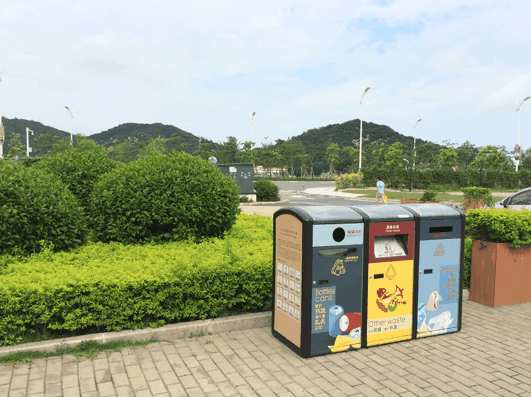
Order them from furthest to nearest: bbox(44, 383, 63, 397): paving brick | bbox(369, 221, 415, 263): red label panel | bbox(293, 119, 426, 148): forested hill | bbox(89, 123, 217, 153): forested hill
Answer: bbox(293, 119, 426, 148): forested hill, bbox(89, 123, 217, 153): forested hill, bbox(369, 221, 415, 263): red label panel, bbox(44, 383, 63, 397): paving brick

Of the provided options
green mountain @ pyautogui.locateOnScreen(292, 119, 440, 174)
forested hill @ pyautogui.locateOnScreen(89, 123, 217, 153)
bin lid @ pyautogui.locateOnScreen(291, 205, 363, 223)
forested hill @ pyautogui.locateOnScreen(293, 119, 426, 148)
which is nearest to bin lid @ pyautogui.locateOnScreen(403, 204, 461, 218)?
bin lid @ pyautogui.locateOnScreen(291, 205, 363, 223)

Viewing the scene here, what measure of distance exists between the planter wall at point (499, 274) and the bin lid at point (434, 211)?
1.41 metres

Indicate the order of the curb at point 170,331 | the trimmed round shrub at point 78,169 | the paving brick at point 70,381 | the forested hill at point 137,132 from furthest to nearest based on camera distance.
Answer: the forested hill at point 137,132 < the trimmed round shrub at point 78,169 < the curb at point 170,331 < the paving brick at point 70,381

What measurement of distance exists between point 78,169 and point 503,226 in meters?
7.69

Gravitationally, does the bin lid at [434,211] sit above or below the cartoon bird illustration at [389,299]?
above

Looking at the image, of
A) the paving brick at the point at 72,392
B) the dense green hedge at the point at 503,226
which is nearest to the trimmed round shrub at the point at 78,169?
the paving brick at the point at 72,392

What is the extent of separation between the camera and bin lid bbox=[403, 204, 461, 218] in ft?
14.9

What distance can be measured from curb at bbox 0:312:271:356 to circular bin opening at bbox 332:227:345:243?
1.47 meters

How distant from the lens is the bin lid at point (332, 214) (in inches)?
156

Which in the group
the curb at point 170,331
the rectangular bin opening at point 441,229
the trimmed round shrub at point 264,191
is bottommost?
the curb at point 170,331

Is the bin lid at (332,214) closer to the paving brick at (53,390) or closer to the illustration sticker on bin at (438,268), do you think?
the illustration sticker on bin at (438,268)

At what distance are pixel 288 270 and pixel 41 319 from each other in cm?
253

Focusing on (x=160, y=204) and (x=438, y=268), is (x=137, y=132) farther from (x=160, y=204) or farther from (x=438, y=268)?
(x=438, y=268)

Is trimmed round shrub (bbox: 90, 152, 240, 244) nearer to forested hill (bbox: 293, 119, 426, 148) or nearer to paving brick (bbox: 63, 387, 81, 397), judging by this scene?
paving brick (bbox: 63, 387, 81, 397)
